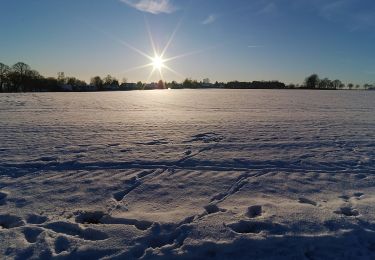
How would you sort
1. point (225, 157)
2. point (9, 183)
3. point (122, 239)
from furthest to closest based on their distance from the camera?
point (225, 157), point (9, 183), point (122, 239)

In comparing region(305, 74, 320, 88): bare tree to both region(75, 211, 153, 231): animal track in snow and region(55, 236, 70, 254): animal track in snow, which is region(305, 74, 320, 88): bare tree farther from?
region(55, 236, 70, 254): animal track in snow

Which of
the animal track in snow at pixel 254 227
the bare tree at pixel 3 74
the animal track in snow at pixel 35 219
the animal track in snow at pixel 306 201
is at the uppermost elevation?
the bare tree at pixel 3 74

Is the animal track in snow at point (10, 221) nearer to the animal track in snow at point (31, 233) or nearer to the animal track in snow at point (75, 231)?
the animal track in snow at point (31, 233)

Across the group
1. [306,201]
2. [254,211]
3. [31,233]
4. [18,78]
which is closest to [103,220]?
[31,233]

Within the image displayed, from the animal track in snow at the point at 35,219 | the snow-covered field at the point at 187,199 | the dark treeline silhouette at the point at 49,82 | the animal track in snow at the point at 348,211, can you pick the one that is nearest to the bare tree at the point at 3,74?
the dark treeline silhouette at the point at 49,82

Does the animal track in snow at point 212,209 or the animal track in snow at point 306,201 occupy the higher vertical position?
Result: the animal track in snow at point 306,201

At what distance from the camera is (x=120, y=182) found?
18.6 ft

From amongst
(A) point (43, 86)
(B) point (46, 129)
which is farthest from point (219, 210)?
(A) point (43, 86)

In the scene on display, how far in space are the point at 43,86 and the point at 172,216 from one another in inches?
4238

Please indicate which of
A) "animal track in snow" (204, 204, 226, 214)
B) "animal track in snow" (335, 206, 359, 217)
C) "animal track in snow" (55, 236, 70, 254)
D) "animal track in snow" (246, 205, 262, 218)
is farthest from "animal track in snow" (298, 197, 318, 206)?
"animal track in snow" (55, 236, 70, 254)

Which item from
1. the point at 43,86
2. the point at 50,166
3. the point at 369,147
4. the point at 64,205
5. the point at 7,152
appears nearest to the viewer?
the point at 64,205

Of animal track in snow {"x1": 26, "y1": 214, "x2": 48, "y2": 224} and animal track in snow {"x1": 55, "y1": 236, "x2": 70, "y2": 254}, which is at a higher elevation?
animal track in snow {"x1": 26, "y1": 214, "x2": 48, "y2": 224}

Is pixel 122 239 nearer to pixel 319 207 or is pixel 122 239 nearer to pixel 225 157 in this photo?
pixel 319 207

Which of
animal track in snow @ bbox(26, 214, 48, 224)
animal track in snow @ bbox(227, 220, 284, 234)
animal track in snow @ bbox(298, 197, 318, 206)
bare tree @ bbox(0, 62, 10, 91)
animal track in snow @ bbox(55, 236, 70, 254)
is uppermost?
bare tree @ bbox(0, 62, 10, 91)
